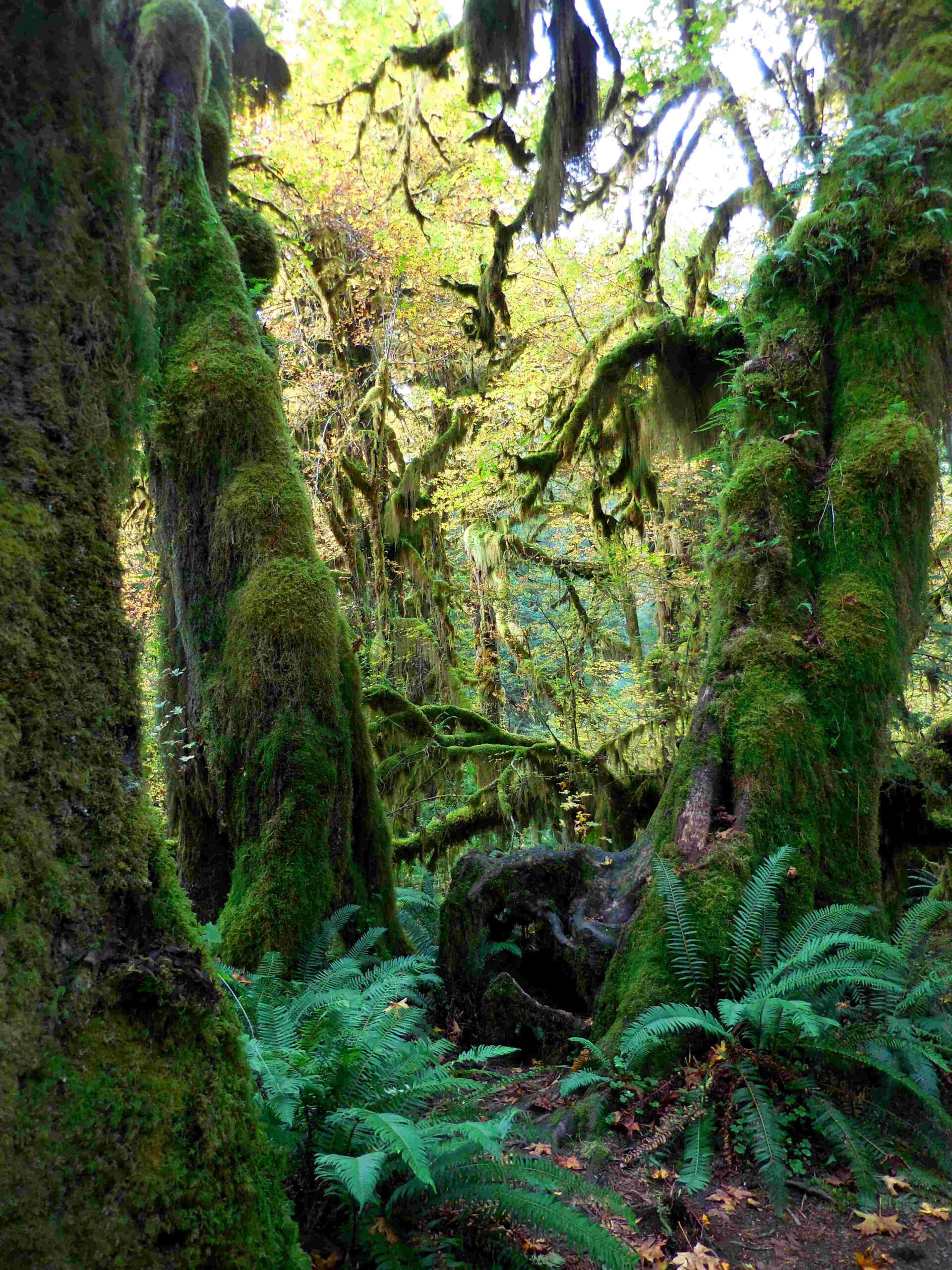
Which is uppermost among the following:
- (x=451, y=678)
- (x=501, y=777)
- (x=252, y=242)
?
(x=252, y=242)

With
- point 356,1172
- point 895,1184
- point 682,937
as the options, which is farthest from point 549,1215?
point 682,937

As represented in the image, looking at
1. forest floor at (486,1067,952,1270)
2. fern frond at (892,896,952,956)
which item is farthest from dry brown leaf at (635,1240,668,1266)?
fern frond at (892,896,952,956)

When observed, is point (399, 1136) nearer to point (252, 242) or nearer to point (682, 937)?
A: point (682, 937)

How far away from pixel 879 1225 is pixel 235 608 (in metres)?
4.77

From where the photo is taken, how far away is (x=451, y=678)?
12.8 m

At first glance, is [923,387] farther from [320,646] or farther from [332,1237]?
[332,1237]

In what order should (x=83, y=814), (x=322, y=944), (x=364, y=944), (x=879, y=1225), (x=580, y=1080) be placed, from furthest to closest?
(x=322, y=944) < (x=364, y=944) < (x=580, y=1080) < (x=879, y=1225) < (x=83, y=814)

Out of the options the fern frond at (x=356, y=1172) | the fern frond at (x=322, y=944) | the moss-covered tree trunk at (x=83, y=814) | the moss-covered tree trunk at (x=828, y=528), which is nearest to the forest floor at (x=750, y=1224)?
the fern frond at (x=356, y=1172)

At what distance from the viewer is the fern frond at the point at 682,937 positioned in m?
4.09

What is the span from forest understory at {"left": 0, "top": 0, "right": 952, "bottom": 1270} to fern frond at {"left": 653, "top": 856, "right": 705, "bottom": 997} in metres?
0.02

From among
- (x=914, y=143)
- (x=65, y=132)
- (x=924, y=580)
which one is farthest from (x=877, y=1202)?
(x=914, y=143)

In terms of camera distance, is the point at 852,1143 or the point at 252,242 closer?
the point at 852,1143

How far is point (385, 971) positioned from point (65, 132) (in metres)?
3.95

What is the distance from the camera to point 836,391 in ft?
19.0
